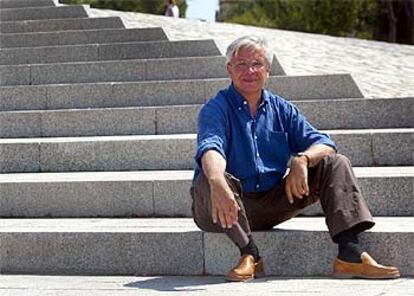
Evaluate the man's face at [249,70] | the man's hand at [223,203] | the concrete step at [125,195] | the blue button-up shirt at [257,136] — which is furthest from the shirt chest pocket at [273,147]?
the concrete step at [125,195]

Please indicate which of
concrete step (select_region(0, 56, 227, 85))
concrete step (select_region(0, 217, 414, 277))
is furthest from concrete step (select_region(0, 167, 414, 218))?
concrete step (select_region(0, 56, 227, 85))

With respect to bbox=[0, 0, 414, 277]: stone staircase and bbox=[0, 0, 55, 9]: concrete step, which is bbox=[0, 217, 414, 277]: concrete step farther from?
bbox=[0, 0, 55, 9]: concrete step

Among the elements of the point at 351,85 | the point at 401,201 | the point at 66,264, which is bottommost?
the point at 66,264

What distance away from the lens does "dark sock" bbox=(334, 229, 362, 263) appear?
4.24m

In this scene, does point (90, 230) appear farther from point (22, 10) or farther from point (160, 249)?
point (22, 10)

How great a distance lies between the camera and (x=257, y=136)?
4.55 meters

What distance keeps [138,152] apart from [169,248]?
1.73m

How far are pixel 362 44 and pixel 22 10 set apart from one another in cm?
629

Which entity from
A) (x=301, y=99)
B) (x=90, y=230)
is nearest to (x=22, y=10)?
(x=301, y=99)

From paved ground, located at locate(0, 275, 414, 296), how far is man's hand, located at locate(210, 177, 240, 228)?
1.22ft

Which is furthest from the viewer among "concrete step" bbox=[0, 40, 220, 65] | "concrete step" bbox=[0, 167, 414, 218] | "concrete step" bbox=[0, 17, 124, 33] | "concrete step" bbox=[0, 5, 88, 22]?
"concrete step" bbox=[0, 5, 88, 22]

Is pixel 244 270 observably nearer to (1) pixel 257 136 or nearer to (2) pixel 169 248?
(2) pixel 169 248

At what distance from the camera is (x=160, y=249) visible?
4742 millimetres

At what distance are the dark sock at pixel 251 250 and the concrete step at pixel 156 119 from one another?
262 cm
